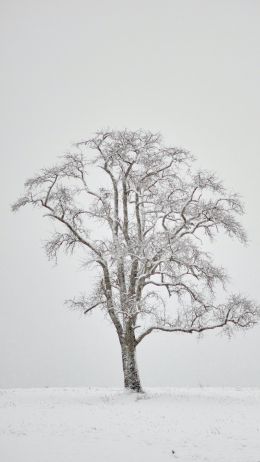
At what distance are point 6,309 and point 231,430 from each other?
175 m

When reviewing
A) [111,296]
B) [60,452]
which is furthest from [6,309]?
[60,452]

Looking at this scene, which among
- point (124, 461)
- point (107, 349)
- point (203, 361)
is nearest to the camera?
point (124, 461)

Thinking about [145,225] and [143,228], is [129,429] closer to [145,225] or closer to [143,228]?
[143,228]

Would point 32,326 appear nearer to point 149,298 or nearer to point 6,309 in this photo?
point 6,309

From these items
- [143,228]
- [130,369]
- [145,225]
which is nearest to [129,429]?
[130,369]

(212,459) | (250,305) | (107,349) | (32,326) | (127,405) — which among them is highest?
(32,326)

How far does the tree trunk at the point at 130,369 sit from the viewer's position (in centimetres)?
2155

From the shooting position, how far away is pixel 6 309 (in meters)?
179

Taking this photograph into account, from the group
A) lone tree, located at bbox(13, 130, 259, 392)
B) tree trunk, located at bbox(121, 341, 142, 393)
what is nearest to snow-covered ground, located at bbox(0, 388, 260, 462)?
tree trunk, located at bbox(121, 341, 142, 393)

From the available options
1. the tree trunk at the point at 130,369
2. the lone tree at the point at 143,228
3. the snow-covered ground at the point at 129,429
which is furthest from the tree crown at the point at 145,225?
the snow-covered ground at the point at 129,429

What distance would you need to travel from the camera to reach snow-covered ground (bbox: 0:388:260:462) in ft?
33.2

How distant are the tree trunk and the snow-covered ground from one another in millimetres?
1307

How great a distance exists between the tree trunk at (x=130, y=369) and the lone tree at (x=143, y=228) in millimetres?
45

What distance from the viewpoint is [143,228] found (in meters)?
23.8
